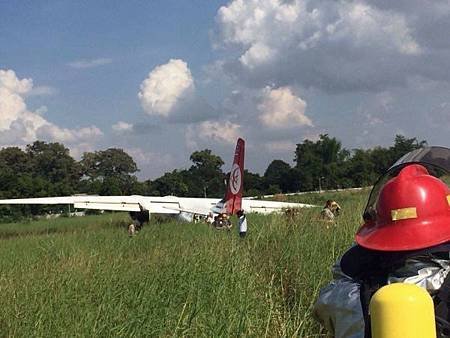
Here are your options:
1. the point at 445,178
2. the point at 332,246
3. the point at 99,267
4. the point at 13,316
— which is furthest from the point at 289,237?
the point at 445,178

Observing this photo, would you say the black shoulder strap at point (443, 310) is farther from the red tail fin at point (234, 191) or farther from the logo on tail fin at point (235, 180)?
the logo on tail fin at point (235, 180)

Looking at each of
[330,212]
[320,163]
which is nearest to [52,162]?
[320,163]

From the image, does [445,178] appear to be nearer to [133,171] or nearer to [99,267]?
[99,267]

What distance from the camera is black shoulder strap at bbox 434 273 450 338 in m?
1.66

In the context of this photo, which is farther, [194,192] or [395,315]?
[194,192]

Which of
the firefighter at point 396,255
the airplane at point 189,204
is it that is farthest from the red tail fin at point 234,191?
the firefighter at point 396,255

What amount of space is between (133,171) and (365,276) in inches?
3493

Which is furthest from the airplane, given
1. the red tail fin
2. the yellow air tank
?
the yellow air tank

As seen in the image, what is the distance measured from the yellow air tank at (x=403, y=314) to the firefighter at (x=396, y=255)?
1.38 feet

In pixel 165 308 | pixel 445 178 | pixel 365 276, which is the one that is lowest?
pixel 165 308

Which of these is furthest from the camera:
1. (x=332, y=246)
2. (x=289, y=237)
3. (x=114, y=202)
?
(x=114, y=202)

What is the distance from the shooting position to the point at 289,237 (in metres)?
7.32

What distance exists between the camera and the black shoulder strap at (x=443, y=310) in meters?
1.66

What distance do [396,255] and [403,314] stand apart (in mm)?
660
